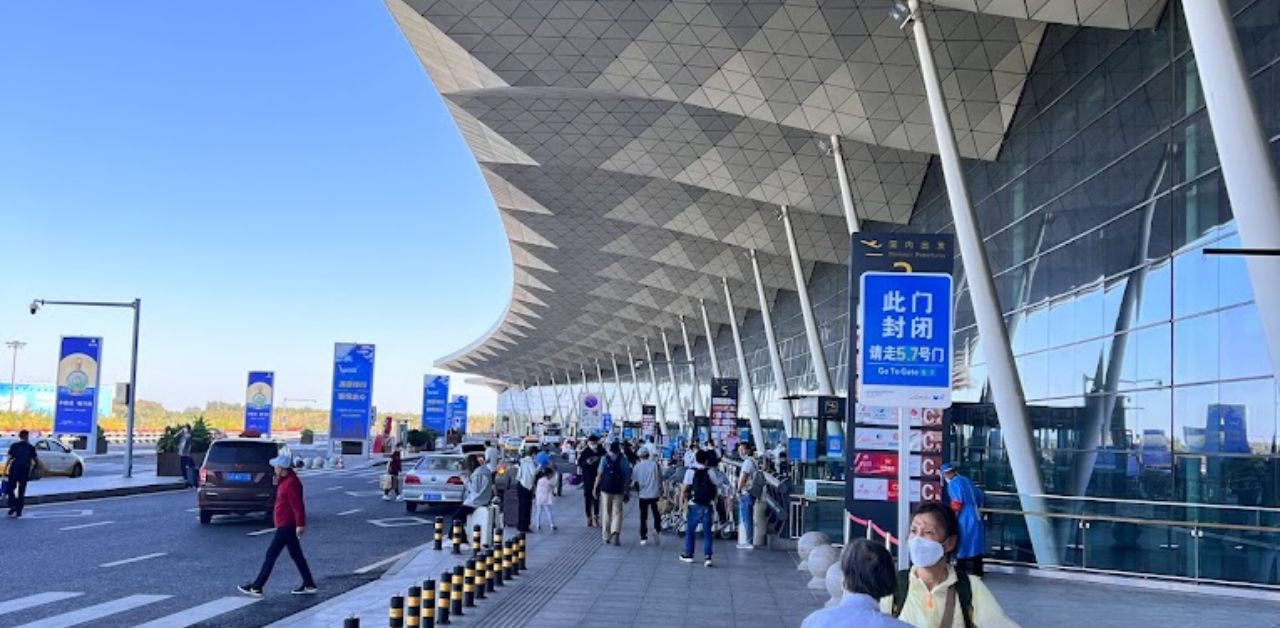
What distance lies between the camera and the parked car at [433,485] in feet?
89.3

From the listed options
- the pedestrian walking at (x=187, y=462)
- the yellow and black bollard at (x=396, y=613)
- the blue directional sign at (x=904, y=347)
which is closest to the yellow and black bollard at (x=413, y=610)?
the yellow and black bollard at (x=396, y=613)

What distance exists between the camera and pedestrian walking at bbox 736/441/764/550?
62.6 feet

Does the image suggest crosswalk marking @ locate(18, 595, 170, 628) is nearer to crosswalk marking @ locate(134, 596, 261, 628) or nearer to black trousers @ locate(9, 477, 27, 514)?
crosswalk marking @ locate(134, 596, 261, 628)

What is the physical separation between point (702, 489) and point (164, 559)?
25.0ft

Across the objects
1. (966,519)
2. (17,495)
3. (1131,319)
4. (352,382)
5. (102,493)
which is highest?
(1131,319)

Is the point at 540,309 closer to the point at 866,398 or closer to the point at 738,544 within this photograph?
the point at 738,544

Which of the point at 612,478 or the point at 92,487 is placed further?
the point at 92,487

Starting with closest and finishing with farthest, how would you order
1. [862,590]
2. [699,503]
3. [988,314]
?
[862,590]
[699,503]
[988,314]

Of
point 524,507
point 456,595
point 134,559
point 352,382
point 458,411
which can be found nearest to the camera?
point 456,595

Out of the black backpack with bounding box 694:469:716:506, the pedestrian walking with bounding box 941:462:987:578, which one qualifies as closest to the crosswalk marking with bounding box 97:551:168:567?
the black backpack with bounding box 694:469:716:506

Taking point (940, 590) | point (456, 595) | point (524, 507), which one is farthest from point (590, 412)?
point (940, 590)

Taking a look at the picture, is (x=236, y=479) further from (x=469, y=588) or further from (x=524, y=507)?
(x=469, y=588)

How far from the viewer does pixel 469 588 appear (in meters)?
11.6

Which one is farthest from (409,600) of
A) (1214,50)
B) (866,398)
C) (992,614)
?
(1214,50)
